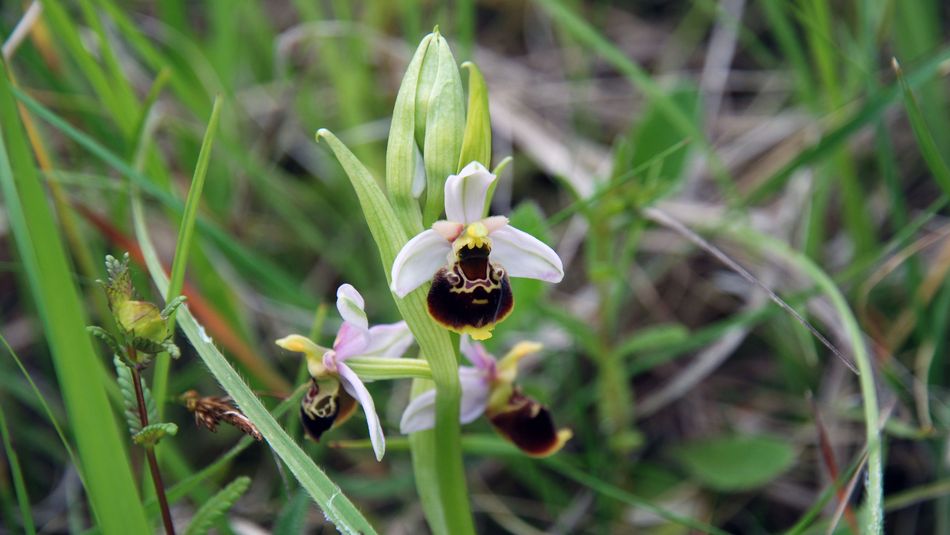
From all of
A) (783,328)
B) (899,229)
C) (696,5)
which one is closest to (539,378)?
(783,328)

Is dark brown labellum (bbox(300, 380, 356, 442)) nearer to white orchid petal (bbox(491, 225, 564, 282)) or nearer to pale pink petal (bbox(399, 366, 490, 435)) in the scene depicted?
pale pink petal (bbox(399, 366, 490, 435))

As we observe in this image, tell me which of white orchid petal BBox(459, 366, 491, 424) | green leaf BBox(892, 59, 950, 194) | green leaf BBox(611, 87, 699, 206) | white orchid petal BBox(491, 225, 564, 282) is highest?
green leaf BBox(611, 87, 699, 206)

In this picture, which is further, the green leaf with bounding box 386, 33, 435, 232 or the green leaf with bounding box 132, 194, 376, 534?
the green leaf with bounding box 386, 33, 435, 232

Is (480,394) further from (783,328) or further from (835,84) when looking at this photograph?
(835,84)

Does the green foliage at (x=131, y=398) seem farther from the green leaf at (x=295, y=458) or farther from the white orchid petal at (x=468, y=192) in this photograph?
the white orchid petal at (x=468, y=192)

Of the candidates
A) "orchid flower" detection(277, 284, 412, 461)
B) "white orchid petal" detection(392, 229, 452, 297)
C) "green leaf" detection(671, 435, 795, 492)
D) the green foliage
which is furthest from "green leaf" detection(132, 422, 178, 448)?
"green leaf" detection(671, 435, 795, 492)

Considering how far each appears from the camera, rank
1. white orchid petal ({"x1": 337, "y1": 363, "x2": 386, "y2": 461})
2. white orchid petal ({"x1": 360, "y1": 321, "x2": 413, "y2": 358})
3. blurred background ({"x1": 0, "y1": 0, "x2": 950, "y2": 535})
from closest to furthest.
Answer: white orchid petal ({"x1": 337, "y1": 363, "x2": 386, "y2": 461})
white orchid petal ({"x1": 360, "y1": 321, "x2": 413, "y2": 358})
blurred background ({"x1": 0, "y1": 0, "x2": 950, "y2": 535})

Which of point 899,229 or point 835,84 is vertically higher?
point 835,84
